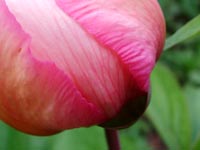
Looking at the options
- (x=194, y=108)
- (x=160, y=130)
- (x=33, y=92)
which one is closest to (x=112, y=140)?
(x=33, y=92)

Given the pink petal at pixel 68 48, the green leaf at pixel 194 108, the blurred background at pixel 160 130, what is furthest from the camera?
the green leaf at pixel 194 108

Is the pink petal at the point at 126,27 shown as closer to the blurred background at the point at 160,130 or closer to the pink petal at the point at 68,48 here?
the pink petal at the point at 68,48

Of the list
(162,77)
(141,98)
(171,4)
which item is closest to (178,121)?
(162,77)

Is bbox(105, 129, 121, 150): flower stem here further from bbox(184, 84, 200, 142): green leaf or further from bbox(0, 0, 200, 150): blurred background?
bbox(184, 84, 200, 142): green leaf

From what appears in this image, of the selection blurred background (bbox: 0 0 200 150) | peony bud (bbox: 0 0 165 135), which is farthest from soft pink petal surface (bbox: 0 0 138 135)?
blurred background (bbox: 0 0 200 150)

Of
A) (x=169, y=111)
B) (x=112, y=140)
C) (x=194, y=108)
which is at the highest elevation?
(x=112, y=140)

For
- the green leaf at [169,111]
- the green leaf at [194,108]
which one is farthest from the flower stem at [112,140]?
the green leaf at [194,108]

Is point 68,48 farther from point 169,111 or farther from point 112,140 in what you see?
point 169,111
